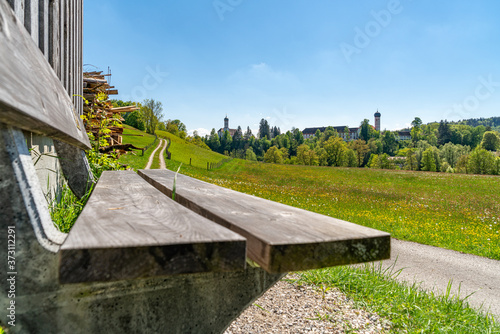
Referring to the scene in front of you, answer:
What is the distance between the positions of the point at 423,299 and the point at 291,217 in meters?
2.99

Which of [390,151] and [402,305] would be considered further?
[390,151]

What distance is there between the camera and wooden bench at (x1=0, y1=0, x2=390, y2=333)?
2.17ft

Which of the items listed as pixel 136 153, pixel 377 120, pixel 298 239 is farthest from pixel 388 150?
pixel 298 239

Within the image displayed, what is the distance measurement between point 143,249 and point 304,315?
233 cm

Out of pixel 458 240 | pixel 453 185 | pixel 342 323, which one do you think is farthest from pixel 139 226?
pixel 453 185

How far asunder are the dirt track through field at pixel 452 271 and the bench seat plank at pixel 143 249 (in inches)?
141

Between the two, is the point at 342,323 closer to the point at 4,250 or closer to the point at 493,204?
the point at 4,250

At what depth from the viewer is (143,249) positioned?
646 mm

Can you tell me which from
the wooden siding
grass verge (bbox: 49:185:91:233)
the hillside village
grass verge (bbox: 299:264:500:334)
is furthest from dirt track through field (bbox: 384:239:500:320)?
the hillside village

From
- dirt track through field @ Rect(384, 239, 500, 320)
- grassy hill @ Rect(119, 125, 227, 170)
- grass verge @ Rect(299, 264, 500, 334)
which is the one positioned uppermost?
grassy hill @ Rect(119, 125, 227, 170)

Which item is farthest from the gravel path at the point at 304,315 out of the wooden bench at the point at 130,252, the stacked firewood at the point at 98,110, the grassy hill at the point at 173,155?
the grassy hill at the point at 173,155

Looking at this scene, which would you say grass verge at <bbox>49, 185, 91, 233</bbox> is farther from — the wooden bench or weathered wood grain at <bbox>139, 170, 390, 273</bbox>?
weathered wood grain at <bbox>139, 170, 390, 273</bbox>

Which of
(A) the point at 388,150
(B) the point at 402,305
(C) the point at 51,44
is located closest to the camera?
(C) the point at 51,44

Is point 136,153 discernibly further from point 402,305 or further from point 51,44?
point 402,305
